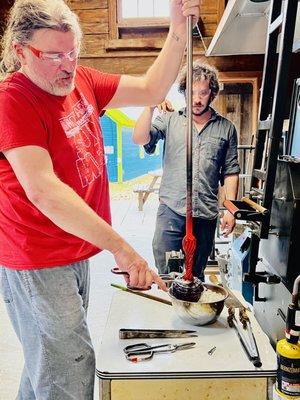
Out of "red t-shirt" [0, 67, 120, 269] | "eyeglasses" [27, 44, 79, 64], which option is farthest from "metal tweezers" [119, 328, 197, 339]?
"eyeglasses" [27, 44, 79, 64]

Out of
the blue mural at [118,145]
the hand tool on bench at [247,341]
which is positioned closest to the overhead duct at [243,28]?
the hand tool on bench at [247,341]

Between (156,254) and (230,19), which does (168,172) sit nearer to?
(156,254)

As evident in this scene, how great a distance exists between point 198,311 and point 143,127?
1.25 m

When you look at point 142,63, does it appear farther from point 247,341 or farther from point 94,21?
point 247,341

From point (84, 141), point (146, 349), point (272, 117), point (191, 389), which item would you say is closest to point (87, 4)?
point (84, 141)

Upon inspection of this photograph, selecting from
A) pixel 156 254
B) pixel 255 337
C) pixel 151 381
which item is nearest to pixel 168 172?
pixel 156 254

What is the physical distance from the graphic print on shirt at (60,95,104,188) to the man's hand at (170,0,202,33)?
1.24 feet

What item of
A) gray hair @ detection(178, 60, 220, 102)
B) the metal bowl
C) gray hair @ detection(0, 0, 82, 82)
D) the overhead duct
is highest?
the overhead duct

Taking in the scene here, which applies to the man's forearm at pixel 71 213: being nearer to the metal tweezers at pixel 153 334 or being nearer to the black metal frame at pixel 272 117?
the metal tweezers at pixel 153 334

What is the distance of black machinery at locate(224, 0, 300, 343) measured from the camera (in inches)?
39.4

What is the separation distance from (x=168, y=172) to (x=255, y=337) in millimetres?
1275

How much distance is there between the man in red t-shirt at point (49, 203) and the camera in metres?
1.01

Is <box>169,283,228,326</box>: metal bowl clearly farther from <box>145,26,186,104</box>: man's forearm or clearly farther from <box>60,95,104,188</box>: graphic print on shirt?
<box>145,26,186,104</box>: man's forearm

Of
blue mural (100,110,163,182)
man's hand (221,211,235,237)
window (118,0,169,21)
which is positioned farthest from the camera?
blue mural (100,110,163,182)
